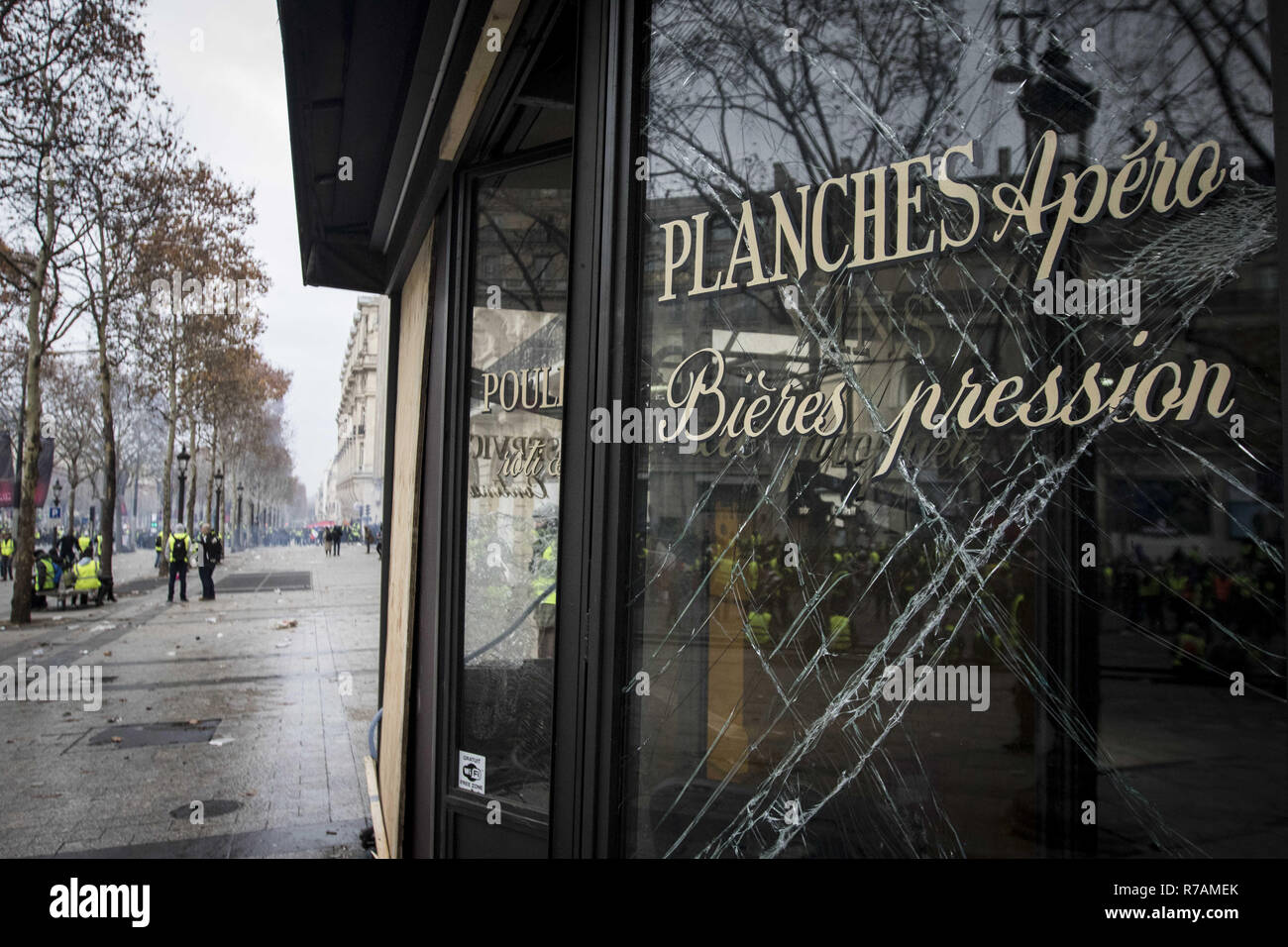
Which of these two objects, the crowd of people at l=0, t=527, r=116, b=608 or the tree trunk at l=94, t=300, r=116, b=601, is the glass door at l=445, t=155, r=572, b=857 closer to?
the crowd of people at l=0, t=527, r=116, b=608

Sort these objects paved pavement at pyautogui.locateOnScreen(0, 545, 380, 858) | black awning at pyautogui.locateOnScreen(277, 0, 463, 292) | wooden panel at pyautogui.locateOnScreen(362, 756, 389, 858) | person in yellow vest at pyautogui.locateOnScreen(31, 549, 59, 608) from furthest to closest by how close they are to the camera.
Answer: person in yellow vest at pyautogui.locateOnScreen(31, 549, 59, 608) < paved pavement at pyautogui.locateOnScreen(0, 545, 380, 858) < wooden panel at pyautogui.locateOnScreen(362, 756, 389, 858) < black awning at pyautogui.locateOnScreen(277, 0, 463, 292)

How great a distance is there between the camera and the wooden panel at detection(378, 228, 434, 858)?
4.87 metres

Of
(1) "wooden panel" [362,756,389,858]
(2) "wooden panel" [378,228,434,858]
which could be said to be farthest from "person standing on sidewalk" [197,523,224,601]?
(2) "wooden panel" [378,228,434,858]

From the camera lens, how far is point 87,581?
68.3ft

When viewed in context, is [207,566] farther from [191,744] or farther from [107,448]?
[191,744]

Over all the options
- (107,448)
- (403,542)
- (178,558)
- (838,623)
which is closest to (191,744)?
(403,542)

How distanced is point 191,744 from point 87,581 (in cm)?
1489

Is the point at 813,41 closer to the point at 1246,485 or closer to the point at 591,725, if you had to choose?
the point at 1246,485

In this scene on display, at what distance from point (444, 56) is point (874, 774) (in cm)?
336

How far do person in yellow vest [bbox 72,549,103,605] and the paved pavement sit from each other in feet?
9.81

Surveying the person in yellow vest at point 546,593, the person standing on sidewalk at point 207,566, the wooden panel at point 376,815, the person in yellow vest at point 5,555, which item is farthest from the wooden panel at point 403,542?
the person in yellow vest at point 5,555

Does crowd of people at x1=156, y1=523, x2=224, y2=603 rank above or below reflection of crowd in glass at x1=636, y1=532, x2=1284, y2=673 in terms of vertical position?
below

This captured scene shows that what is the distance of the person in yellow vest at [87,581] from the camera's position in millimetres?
20698

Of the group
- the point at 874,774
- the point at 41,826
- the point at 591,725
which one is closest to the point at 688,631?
the point at 591,725
